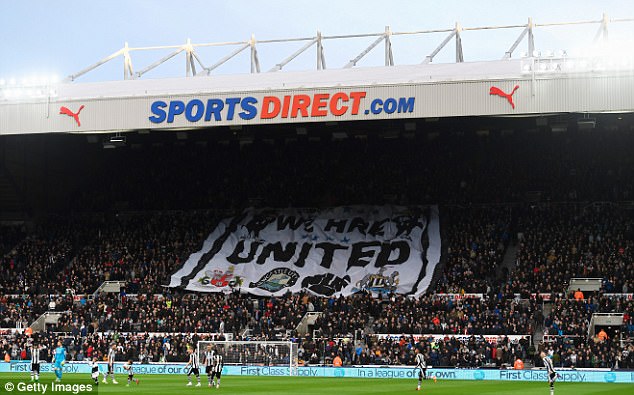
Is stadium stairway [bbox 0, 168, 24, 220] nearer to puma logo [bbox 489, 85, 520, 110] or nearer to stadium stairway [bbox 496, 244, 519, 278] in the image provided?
stadium stairway [bbox 496, 244, 519, 278]

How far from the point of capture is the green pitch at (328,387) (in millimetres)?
37406

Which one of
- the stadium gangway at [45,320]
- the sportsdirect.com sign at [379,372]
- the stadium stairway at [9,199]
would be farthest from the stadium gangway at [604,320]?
the stadium stairway at [9,199]

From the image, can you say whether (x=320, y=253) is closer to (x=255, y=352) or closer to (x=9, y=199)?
(x=255, y=352)

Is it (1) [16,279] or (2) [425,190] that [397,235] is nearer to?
(2) [425,190]

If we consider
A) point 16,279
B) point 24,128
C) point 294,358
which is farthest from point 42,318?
point 294,358

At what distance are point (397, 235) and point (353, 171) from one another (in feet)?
23.3

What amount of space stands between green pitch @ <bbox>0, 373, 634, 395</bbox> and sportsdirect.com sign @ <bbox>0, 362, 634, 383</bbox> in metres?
1.79

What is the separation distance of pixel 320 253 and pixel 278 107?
10383mm

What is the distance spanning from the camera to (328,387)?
131 ft

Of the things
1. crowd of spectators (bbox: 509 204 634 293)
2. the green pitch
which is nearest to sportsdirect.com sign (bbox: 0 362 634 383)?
the green pitch

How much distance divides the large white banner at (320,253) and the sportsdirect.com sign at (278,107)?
9644mm

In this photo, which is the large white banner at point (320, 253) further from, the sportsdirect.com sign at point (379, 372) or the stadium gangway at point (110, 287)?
the sportsdirect.com sign at point (379, 372)

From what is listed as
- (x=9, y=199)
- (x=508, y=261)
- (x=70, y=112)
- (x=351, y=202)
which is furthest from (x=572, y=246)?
(x=9, y=199)

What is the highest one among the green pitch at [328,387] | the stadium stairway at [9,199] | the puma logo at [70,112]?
the puma logo at [70,112]
